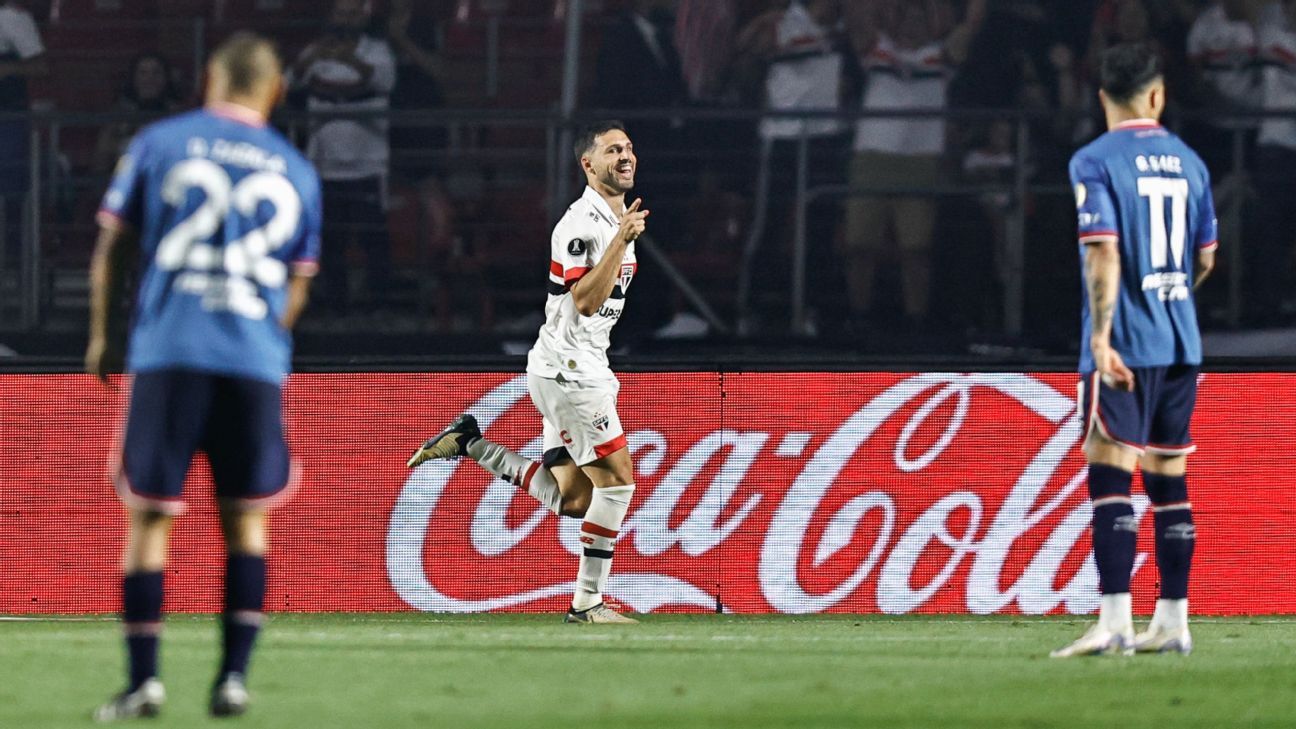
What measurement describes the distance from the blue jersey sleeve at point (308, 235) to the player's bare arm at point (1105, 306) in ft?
8.19

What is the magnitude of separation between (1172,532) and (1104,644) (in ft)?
1.58

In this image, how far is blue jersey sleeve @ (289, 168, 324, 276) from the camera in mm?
5035

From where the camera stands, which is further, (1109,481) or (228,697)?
(1109,481)

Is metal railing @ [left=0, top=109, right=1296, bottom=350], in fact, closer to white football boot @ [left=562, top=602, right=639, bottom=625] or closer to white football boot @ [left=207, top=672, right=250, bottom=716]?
white football boot @ [left=562, top=602, right=639, bottom=625]

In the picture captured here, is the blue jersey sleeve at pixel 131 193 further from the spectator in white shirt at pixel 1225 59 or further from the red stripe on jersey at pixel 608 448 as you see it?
the spectator in white shirt at pixel 1225 59

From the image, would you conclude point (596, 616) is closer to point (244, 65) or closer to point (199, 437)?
point (199, 437)

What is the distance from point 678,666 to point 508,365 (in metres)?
4.25

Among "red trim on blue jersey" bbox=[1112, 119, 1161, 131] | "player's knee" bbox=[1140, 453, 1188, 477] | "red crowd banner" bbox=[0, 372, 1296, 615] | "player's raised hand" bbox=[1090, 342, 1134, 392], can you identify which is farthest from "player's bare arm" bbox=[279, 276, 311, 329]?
"red crowd banner" bbox=[0, 372, 1296, 615]

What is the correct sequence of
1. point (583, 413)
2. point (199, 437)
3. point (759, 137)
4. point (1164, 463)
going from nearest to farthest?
1. point (199, 437)
2. point (1164, 463)
3. point (583, 413)
4. point (759, 137)

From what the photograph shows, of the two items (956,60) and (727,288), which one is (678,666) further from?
(956,60)

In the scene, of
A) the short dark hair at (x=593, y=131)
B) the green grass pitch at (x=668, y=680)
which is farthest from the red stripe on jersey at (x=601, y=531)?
the short dark hair at (x=593, y=131)

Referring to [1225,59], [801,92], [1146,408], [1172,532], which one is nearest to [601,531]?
[1172,532]

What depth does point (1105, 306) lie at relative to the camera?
6367mm

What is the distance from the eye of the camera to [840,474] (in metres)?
10.1
